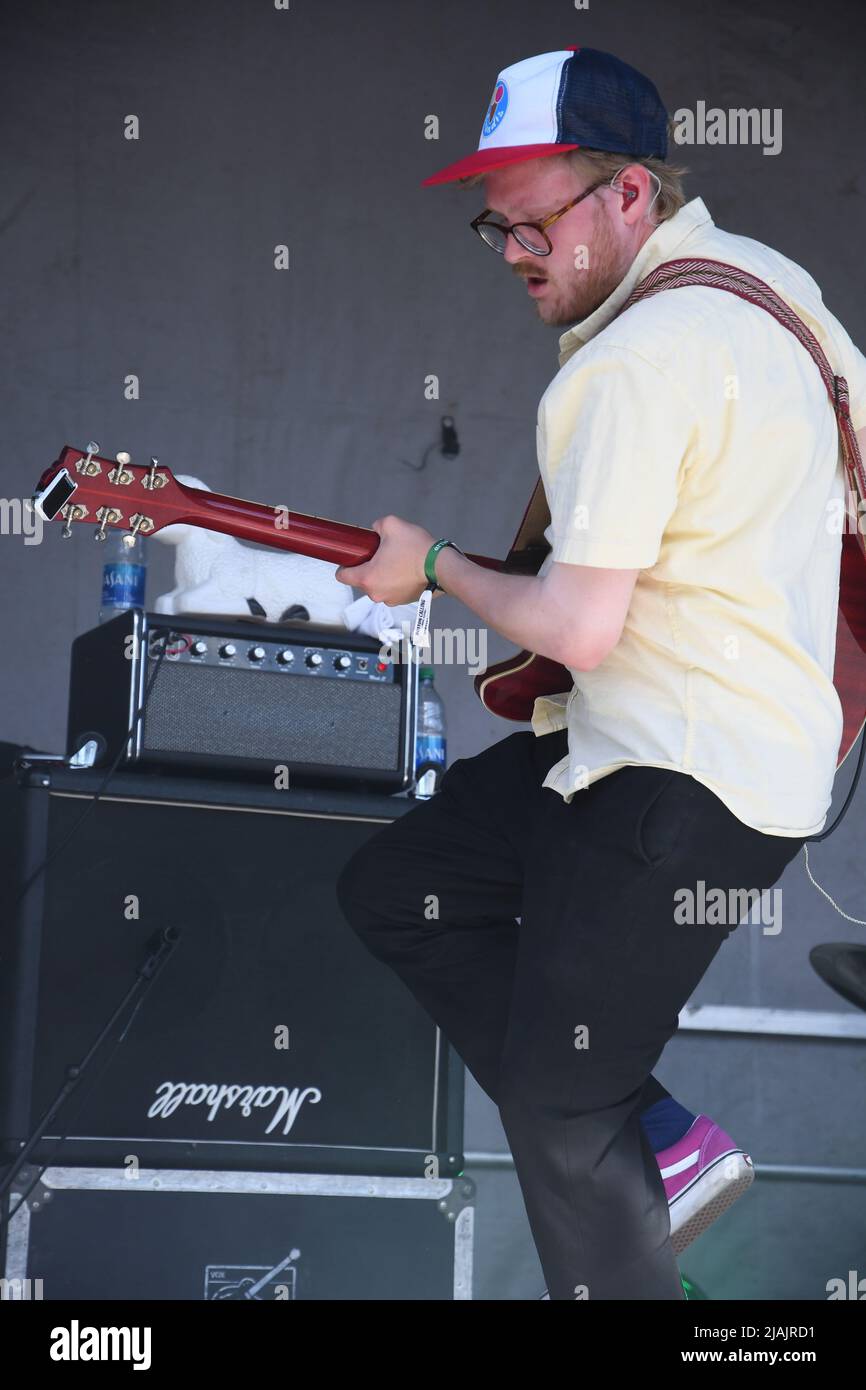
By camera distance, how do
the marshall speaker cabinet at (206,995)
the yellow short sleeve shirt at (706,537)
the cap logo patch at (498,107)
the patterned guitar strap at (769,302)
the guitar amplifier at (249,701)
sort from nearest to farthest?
the yellow short sleeve shirt at (706,537) → the patterned guitar strap at (769,302) → the cap logo patch at (498,107) → the marshall speaker cabinet at (206,995) → the guitar amplifier at (249,701)

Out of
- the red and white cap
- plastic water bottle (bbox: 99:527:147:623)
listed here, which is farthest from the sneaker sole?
plastic water bottle (bbox: 99:527:147:623)

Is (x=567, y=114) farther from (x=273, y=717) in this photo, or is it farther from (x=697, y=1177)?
(x=697, y=1177)

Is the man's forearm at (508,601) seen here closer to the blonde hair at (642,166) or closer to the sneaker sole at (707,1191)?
the blonde hair at (642,166)

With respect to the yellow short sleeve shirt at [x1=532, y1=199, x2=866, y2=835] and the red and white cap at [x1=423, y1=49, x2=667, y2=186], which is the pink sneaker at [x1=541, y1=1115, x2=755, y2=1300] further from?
the red and white cap at [x1=423, y1=49, x2=667, y2=186]

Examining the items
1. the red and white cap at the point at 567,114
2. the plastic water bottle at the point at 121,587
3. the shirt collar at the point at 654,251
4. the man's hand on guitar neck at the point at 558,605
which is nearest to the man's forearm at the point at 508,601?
the man's hand on guitar neck at the point at 558,605

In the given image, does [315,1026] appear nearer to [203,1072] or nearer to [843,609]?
[203,1072]

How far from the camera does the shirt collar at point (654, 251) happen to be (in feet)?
5.99

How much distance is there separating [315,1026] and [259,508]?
90 cm

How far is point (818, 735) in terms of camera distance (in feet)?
5.64

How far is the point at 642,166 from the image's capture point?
1854 mm

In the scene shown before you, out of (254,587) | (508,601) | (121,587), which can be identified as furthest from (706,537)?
(121,587)

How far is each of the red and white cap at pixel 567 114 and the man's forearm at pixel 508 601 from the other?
0.46 meters

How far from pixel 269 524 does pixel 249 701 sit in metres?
0.60

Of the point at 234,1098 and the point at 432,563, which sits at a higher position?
the point at 432,563
